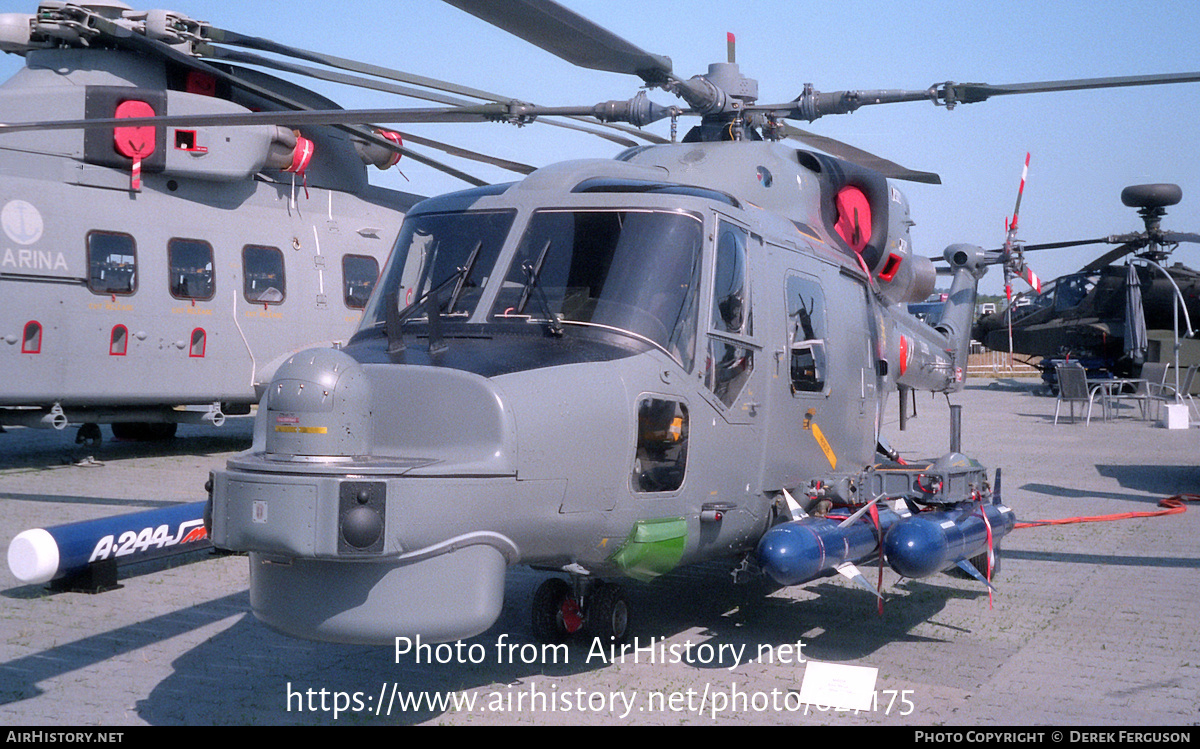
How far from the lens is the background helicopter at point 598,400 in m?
3.93

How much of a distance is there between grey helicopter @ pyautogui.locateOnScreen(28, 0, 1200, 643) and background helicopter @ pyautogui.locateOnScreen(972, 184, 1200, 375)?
59.3 feet

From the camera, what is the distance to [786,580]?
503 cm

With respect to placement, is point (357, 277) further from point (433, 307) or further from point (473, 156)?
point (433, 307)

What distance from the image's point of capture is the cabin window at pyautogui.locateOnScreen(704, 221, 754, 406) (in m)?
5.36

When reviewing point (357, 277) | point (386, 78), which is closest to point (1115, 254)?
point (357, 277)

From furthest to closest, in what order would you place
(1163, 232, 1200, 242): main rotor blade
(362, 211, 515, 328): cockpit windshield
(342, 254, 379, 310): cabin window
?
1. (1163, 232, 1200, 242): main rotor blade
2. (342, 254, 379, 310): cabin window
3. (362, 211, 515, 328): cockpit windshield

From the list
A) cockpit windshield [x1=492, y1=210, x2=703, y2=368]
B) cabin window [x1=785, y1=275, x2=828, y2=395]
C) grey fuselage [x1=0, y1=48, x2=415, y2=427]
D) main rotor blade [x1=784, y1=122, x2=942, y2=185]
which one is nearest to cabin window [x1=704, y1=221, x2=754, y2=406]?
cockpit windshield [x1=492, y1=210, x2=703, y2=368]

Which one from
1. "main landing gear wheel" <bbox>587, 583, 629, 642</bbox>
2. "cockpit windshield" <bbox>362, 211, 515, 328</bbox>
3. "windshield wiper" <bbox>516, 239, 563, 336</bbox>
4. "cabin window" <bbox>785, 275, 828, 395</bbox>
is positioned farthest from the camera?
"cabin window" <bbox>785, 275, 828, 395</bbox>

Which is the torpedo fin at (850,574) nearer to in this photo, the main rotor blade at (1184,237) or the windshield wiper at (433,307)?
the windshield wiper at (433,307)

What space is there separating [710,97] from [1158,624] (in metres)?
4.24

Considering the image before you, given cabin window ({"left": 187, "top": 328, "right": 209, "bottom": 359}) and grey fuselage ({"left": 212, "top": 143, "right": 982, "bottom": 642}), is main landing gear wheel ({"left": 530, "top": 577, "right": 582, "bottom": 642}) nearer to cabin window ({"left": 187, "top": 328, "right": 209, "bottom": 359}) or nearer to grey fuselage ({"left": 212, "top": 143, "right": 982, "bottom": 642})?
grey fuselage ({"left": 212, "top": 143, "right": 982, "bottom": 642})

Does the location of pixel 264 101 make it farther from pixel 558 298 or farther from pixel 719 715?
pixel 719 715

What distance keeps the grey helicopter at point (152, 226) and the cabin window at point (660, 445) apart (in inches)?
267

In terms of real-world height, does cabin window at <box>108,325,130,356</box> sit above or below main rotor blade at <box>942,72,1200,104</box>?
below
